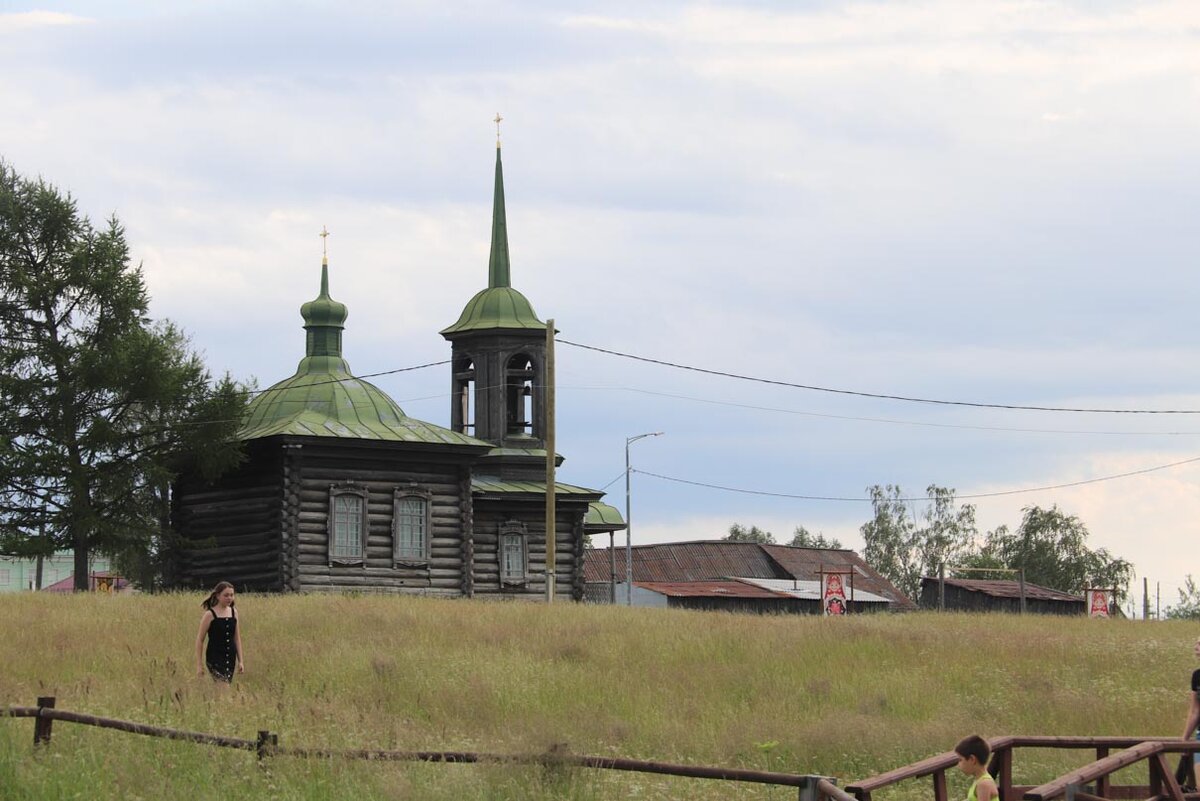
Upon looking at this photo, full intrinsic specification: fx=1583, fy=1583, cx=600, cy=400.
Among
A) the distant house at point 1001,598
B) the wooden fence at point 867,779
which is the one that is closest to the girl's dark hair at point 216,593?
the wooden fence at point 867,779

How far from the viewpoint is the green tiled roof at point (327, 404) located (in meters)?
31.9

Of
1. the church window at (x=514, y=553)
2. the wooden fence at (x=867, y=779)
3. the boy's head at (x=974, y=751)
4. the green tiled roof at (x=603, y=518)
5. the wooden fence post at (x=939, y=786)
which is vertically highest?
the green tiled roof at (x=603, y=518)

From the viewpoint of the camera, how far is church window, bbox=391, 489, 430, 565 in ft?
106

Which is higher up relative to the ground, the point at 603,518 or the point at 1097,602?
the point at 603,518

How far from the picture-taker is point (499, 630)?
22719 mm

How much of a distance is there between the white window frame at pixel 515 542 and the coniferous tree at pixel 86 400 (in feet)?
23.4

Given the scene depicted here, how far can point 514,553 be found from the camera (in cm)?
3638

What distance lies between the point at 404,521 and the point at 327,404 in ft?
10.5

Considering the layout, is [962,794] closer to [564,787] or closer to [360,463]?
[564,787]

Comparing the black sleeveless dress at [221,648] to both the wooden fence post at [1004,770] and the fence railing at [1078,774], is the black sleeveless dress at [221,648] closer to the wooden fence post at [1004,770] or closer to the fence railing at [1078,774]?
the fence railing at [1078,774]

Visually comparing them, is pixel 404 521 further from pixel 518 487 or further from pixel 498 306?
pixel 498 306

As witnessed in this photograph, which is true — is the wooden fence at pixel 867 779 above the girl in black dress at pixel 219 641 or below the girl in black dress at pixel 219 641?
below

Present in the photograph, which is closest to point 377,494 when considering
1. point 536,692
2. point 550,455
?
point 550,455

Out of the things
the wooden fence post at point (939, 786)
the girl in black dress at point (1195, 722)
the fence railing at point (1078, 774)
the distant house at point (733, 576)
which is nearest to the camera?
the fence railing at point (1078, 774)
